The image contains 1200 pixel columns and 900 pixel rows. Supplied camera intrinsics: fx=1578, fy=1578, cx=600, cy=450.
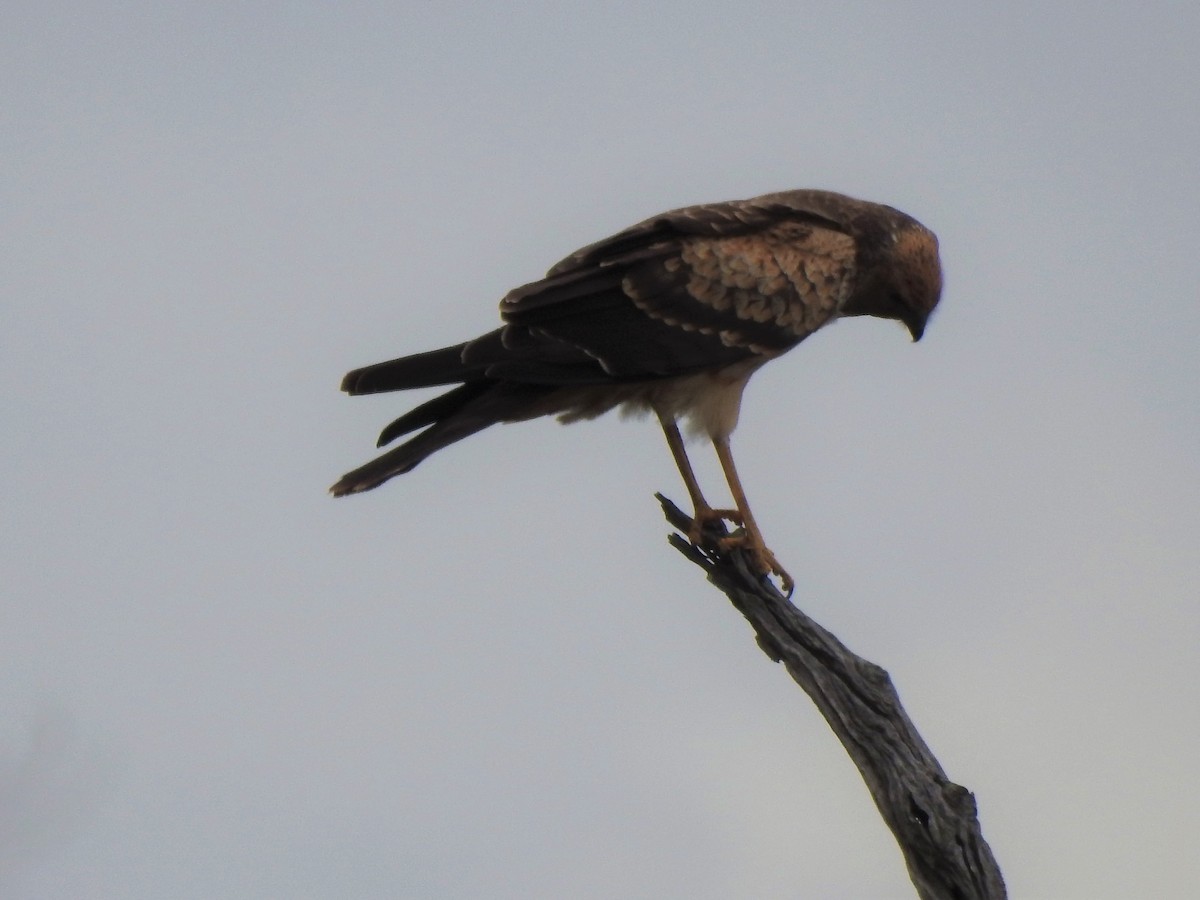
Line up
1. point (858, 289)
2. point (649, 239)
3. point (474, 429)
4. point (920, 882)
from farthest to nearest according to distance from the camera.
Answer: point (858, 289)
point (649, 239)
point (474, 429)
point (920, 882)

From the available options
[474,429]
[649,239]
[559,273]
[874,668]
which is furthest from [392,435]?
[874,668]

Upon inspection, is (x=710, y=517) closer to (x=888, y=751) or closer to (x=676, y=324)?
(x=676, y=324)

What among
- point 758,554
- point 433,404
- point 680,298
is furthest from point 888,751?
point 433,404

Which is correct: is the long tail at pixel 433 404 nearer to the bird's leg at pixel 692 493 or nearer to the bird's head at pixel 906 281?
the bird's leg at pixel 692 493

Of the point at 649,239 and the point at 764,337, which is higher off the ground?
the point at 649,239

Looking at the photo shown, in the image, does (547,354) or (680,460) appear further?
(680,460)

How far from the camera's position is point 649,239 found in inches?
297

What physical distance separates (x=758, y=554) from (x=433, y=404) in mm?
1644

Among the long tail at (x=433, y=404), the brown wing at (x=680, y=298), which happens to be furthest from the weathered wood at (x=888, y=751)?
the long tail at (x=433, y=404)

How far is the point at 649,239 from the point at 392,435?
159cm

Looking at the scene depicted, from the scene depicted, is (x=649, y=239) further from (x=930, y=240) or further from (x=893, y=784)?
(x=893, y=784)

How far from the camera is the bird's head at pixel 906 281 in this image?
810 cm

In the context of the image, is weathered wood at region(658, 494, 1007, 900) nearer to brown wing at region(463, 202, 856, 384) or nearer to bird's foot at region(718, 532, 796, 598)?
bird's foot at region(718, 532, 796, 598)

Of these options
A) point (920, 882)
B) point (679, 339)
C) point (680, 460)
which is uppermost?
point (679, 339)
